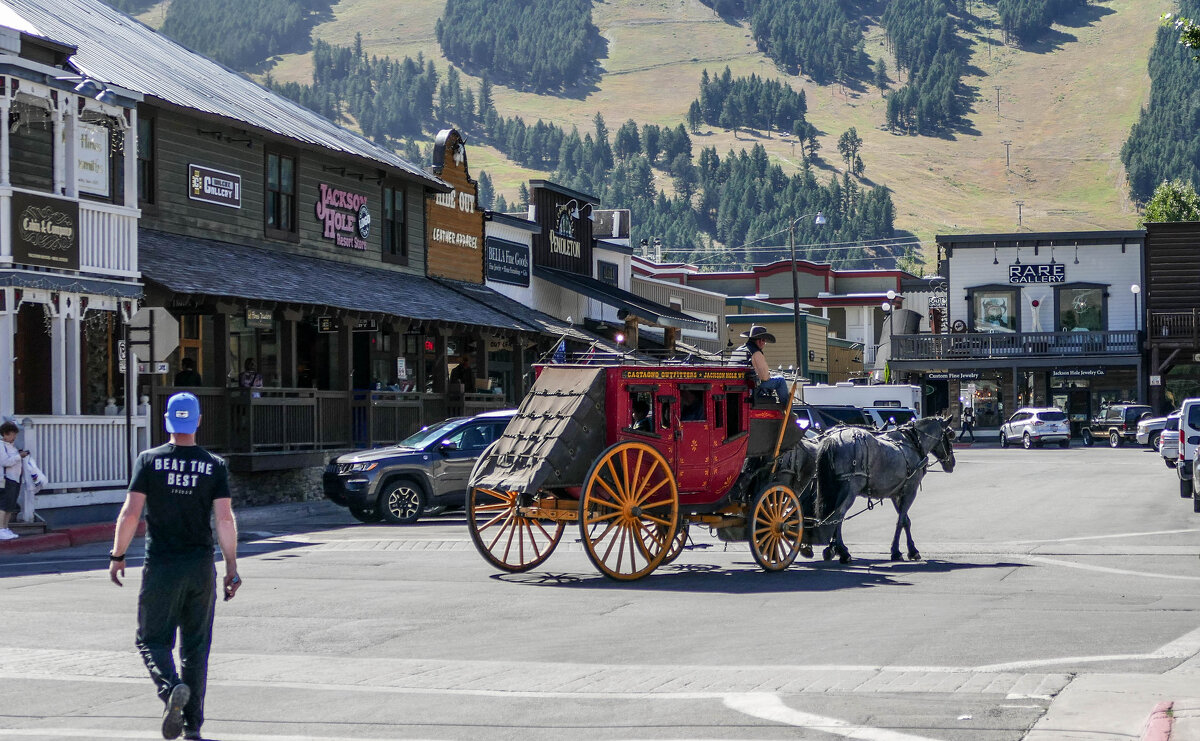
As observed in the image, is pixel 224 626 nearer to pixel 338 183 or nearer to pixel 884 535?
pixel 884 535

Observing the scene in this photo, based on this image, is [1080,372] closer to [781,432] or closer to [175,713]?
[781,432]

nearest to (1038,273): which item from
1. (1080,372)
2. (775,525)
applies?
(1080,372)

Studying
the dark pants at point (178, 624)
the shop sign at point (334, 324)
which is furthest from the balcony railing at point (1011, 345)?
the dark pants at point (178, 624)

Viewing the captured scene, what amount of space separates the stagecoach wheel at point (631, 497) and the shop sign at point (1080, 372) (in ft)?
176

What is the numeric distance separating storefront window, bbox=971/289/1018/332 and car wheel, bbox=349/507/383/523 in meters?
48.7

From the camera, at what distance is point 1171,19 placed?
680 inches

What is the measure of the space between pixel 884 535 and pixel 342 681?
1315 cm

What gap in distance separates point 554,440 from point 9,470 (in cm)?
863

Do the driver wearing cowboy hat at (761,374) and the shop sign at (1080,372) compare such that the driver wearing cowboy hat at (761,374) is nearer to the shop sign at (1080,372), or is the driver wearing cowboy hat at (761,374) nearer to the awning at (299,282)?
the awning at (299,282)

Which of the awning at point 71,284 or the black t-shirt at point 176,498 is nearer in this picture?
the black t-shirt at point 176,498

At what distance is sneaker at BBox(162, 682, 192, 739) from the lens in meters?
7.48

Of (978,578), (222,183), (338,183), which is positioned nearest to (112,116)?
(222,183)

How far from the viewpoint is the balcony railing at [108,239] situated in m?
22.5

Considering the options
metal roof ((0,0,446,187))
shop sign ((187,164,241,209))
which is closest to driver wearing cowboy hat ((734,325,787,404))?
metal roof ((0,0,446,187))
